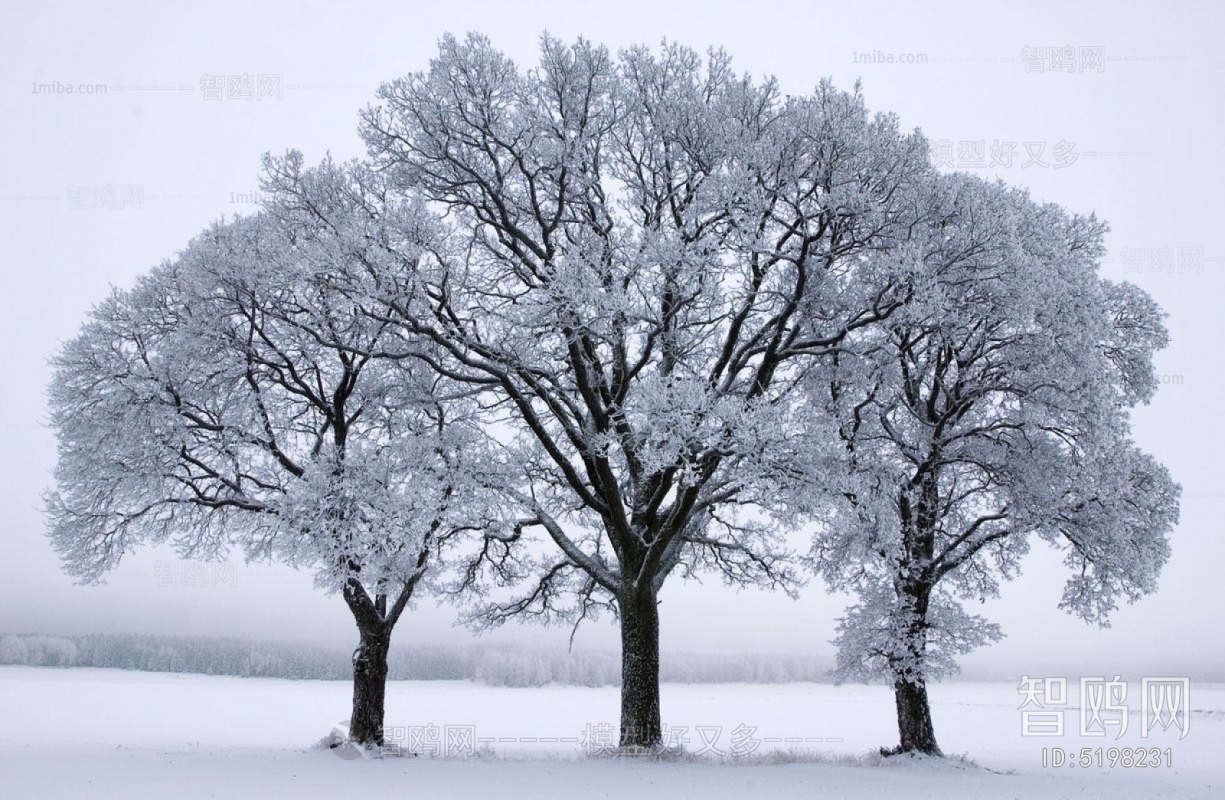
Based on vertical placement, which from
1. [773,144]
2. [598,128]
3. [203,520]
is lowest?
[203,520]

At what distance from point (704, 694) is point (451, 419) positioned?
173ft

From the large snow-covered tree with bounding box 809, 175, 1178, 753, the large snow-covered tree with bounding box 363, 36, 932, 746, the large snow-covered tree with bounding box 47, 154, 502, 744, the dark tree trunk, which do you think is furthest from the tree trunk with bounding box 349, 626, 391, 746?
the dark tree trunk

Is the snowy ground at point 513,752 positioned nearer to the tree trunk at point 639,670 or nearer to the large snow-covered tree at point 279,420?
the tree trunk at point 639,670

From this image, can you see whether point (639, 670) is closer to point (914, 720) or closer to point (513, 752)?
point (513, 752)

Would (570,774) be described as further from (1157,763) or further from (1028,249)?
(1157,763)

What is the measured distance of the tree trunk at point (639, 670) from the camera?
56.7 ft

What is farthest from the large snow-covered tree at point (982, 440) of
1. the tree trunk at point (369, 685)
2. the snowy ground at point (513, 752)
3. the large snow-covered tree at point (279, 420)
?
the tree trunk at point (369, 685)

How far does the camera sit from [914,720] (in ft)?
65.2

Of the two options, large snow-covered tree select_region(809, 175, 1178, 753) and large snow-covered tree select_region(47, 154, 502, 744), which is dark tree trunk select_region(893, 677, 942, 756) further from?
large snow-covered tree select_region(47, 154, 502, 744)

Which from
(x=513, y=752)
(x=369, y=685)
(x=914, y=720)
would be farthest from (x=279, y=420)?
(x=914, y=720)

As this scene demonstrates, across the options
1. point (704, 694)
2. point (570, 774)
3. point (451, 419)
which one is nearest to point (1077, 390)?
point (570, 774)

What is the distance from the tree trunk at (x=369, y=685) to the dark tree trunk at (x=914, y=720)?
1280cm

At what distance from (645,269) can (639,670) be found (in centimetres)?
875

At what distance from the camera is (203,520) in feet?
67.6
